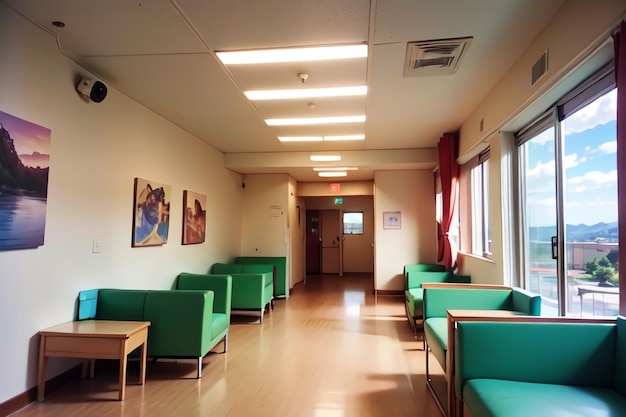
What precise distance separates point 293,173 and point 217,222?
7.02 ft

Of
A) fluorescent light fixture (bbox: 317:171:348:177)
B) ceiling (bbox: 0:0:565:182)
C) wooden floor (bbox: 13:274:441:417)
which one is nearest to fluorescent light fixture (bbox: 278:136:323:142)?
ceiling (bbox: 0:0:565:182)

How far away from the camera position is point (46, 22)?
268 cm

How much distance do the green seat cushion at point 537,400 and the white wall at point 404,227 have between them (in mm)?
5237

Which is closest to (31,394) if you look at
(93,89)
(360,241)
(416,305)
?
(93,89)

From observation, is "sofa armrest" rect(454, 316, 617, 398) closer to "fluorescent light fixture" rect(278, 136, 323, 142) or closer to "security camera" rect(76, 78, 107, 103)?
"security camera" rect(76, 78, 107, 103)

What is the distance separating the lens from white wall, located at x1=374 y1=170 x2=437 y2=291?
7.19 meters

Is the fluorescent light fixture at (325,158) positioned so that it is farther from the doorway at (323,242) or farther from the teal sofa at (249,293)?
the doorway at (323,242)

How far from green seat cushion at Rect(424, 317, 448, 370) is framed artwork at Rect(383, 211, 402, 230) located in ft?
13.1

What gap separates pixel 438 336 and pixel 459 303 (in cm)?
63

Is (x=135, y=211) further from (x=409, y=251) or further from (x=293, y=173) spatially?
(x=409, y=251)

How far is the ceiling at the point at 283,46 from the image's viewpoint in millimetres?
2463

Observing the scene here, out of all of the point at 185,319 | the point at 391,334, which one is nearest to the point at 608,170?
the point at 391,334

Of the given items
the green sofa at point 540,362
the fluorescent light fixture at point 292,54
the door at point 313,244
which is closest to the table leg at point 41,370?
the fluorescent light fixture at point 292,54

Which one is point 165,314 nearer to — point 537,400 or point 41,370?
point 41,370
